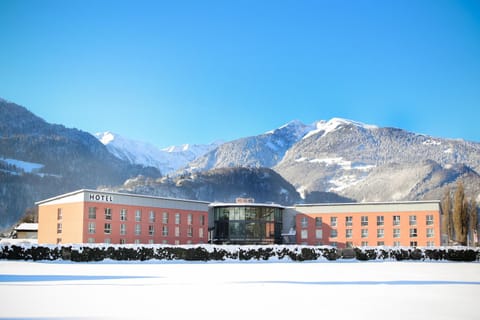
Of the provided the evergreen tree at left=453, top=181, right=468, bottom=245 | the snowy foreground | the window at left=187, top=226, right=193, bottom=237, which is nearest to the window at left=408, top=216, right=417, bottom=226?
the evergreen tree at left=453, top=181, right=468, bottom=245

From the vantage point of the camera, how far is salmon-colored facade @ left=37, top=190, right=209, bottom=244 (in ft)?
211

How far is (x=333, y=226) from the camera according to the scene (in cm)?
8019

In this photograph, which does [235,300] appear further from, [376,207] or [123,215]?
[376,207]

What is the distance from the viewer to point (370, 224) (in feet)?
256

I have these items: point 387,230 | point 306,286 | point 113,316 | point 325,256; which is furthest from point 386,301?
point 387,230

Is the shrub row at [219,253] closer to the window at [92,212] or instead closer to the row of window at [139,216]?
the window at [92,212]

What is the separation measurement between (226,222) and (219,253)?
25.2 m

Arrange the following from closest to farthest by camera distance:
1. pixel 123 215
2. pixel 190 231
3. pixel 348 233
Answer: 1. pixel 123 215
2. pixel 190 231
3. pixel 348 233

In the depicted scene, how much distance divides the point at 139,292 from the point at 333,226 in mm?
63266

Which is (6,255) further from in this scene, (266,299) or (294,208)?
(294,208)

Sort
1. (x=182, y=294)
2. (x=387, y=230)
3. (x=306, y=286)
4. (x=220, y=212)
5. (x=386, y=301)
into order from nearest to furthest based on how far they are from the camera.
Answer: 1. (x=386, y=301)
2. (x=182, y=294)
3. (x=306, y=286)
4. (x=387, y=230)
5. (x=220, y=212)

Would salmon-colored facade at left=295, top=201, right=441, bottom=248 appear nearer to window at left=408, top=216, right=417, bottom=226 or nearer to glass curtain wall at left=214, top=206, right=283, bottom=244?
window at left=408, top=216, right=417, bottom=226

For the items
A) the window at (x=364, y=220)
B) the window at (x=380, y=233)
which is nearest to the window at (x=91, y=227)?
the window at (x=364, y=220)

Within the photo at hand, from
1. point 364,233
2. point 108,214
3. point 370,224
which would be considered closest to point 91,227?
point 108,214
